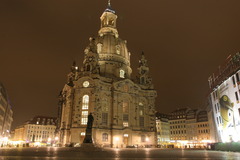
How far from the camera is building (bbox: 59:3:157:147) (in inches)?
2409

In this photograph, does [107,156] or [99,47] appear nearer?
[107,156]

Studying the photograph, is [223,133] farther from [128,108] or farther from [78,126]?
[78,126]

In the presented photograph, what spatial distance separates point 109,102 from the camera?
65.8 m

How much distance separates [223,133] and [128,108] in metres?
29.5

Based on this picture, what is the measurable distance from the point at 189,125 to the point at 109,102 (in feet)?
205

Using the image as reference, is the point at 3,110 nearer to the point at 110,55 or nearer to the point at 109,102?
the point at 109,102

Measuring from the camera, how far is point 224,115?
43031 mm

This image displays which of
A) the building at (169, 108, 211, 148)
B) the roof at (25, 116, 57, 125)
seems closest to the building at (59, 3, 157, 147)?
the building at (169, 108, 211, 148)

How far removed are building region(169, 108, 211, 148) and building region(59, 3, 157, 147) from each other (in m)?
41.3

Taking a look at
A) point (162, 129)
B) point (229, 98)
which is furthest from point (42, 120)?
point (229, 98)

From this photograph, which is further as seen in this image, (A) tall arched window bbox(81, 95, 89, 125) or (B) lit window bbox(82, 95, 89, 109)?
(B) lit window bbox(82, 95, 89, 109)

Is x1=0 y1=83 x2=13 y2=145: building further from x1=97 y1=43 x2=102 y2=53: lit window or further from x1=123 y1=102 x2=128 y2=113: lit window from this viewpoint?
x1=123 y1=102 x2=128 y2=113: lit window

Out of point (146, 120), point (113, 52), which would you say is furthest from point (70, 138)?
point (113, 52)

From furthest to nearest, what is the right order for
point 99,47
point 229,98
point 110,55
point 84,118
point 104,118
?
point 99,47
point 110,55
point 104,118
point 84,118
point 229,98
